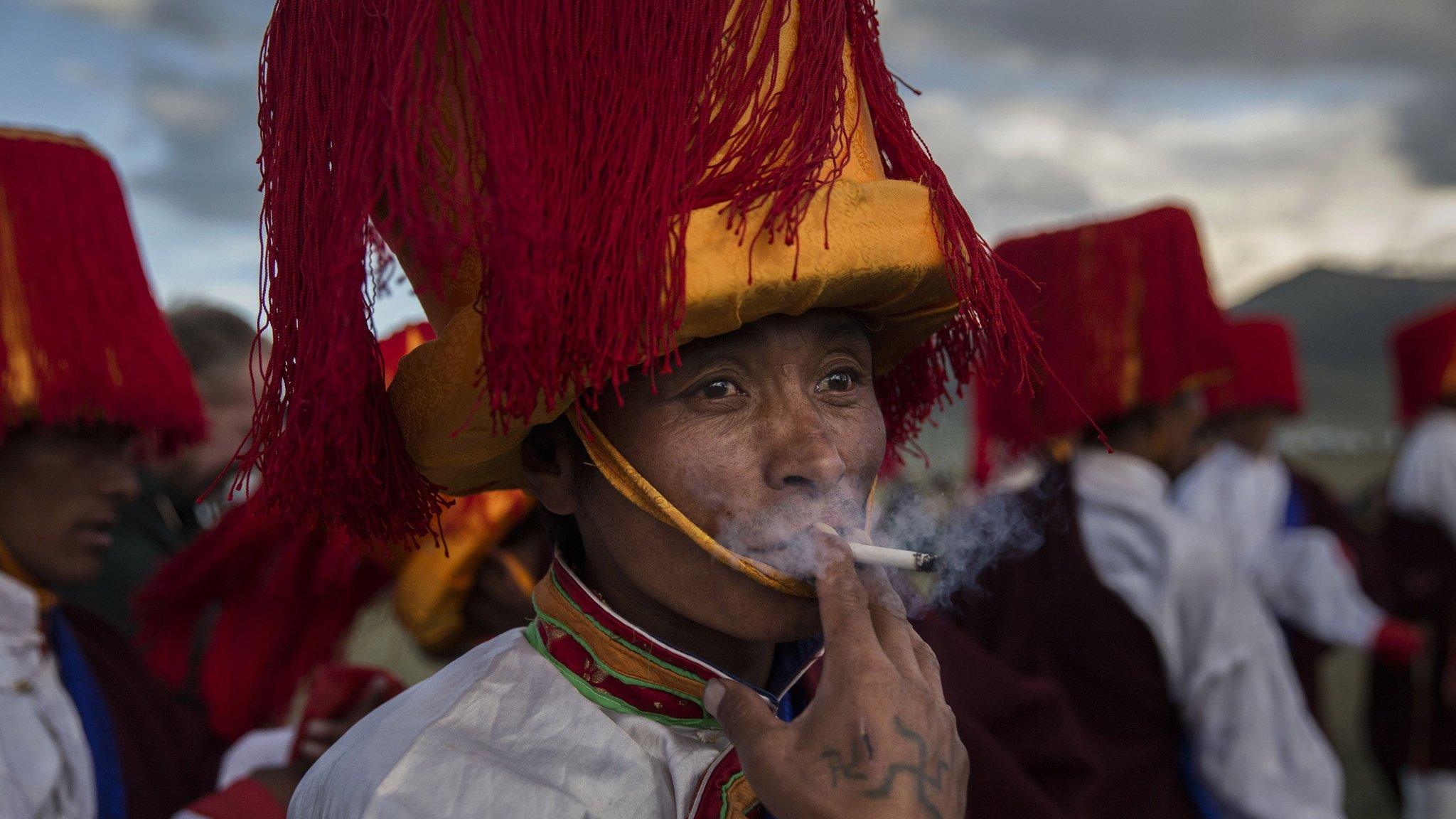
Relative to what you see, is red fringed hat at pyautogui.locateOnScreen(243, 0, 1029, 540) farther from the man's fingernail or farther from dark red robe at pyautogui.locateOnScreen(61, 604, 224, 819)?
dark red robe at pyautogui.locateOnScreen(61, 604, 224, 819)

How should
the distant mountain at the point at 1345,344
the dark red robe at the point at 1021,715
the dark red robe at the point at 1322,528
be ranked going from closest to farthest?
the dark red robe at the point at 1021,715, the dark red robe at the point at 1322,528, the distant mountain at the point at 1345,344

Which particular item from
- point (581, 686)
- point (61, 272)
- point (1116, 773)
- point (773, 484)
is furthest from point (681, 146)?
point (1116, 773)

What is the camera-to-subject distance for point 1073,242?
4.14 meters

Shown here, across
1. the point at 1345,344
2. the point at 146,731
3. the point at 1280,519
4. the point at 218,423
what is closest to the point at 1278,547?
the point at 1280,519

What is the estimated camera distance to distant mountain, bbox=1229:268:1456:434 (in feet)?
147

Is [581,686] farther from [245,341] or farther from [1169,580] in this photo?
[245,341]

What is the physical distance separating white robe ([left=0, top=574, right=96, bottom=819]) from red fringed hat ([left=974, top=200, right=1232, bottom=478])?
290 centimetres

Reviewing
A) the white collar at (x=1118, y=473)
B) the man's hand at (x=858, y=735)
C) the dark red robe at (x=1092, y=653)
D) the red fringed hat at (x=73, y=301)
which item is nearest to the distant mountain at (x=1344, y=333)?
the white collar at (x=1118, y=473)

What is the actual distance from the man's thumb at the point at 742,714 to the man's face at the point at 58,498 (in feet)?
6.95

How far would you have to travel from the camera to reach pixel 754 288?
141cm

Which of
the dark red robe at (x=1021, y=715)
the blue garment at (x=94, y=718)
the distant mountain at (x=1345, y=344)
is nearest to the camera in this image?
the dark red robe at (x=1021, y=715)

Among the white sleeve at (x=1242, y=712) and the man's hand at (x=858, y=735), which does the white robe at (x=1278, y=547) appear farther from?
the man's hand at (x=858, y=735)

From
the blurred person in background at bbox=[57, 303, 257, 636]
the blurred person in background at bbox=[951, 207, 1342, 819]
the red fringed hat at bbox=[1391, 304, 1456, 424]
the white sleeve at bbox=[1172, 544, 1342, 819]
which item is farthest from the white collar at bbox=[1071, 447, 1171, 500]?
the red fringed hat at bbox=[1391, 304, 1456, 424]

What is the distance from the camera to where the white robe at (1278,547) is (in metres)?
6.81
